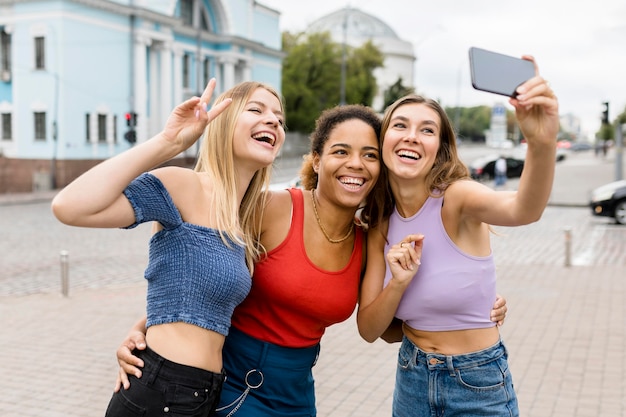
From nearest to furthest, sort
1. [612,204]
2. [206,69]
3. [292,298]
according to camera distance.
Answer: [292,298]
[612,204]
[206,69]

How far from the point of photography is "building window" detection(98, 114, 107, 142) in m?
35.3

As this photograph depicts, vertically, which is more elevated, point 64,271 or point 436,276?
point 436,276

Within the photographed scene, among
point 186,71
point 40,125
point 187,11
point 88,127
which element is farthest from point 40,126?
point 187,11

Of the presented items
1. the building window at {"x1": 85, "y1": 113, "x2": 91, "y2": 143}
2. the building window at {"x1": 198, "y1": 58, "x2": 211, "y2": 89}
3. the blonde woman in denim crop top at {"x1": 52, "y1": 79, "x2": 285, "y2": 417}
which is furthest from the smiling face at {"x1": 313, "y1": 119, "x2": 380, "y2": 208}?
the building window at {"x1": 198, "y1": 58, "x2": 211, "y2": 89}

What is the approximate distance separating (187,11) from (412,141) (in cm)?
4309

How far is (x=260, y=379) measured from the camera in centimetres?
282

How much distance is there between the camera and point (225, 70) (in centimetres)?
4578

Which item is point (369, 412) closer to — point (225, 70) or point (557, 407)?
point (557, 407)

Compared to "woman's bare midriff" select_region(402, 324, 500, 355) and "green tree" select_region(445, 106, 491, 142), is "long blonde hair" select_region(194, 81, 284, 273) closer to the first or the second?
"woman's bare midriff" select_region(402, 324, 500, 355)

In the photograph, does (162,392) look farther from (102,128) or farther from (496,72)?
(102,128)

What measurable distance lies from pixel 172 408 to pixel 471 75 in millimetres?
1481

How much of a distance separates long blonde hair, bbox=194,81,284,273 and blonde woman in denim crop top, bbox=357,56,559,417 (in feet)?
1.73

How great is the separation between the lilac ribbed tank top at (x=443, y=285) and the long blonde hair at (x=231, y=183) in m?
0.60

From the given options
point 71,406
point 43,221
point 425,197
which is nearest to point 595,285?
point 71,406
